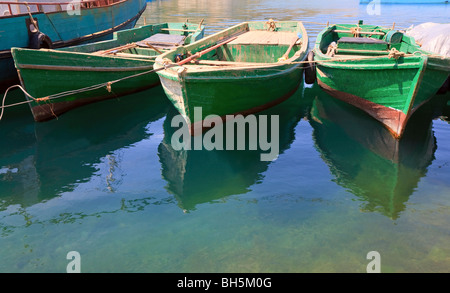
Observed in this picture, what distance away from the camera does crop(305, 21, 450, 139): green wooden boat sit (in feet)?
26.2

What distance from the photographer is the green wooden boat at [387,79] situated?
314 inches

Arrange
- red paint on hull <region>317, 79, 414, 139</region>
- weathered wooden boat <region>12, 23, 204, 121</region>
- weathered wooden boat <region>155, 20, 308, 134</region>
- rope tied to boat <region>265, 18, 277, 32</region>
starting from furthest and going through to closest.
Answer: rope tied to boat <region>265, 18, 277, 32</region> → weathered wooden boat <region>12, 23, 204, 121</region> → red paint on hull <region>317, 79, 414, 139</region> → weathered wooden boat <region>155, 20, 308, 134</region>

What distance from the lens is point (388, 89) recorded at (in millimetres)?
8562

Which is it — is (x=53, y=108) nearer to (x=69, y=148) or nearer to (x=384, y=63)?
(x=69, y=148)

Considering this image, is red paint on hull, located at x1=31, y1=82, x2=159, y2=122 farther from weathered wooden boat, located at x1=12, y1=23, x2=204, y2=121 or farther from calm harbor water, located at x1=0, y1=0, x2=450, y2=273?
calm harbor water, located at x1=0, y1=0, x2=450, y2=273

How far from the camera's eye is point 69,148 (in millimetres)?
8562

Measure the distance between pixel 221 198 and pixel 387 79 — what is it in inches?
214

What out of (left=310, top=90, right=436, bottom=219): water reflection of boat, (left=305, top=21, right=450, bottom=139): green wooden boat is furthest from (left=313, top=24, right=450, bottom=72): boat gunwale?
(left=310, top=90, right=436, bottom=219): water reflection of boat

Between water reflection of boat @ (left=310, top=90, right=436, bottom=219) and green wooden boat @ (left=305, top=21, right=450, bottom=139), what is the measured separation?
0.43 m

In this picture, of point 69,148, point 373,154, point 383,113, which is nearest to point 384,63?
point 383,113

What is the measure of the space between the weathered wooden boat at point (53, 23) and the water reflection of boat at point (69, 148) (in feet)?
10.0

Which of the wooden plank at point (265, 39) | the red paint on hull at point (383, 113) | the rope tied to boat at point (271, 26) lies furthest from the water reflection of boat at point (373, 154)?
the rope tied to boat at point (271, 26)
